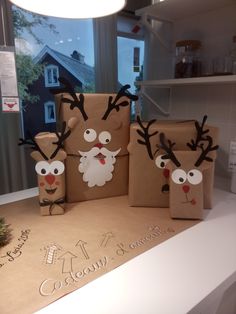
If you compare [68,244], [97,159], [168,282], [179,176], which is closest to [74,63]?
[97,159]

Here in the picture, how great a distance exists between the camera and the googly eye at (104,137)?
0.99m

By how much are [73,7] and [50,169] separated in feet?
1.71

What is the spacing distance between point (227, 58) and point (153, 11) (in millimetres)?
448

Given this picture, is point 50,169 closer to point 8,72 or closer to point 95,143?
point 95,143

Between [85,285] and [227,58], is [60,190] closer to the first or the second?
[85,285]

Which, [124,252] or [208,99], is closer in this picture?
[124,252]

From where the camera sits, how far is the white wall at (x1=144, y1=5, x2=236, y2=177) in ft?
4.05

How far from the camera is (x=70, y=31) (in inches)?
72.6

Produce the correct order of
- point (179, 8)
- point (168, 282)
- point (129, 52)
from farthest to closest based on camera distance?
point (129, 52), point (179, 8), point (168, 282)

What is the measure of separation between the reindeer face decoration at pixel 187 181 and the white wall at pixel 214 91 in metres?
0.52

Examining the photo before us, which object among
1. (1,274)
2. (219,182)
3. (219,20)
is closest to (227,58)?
(219,20)

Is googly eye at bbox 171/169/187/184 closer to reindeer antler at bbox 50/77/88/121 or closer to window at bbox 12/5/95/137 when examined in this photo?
reindeer antler at bbox 50/77/88/121

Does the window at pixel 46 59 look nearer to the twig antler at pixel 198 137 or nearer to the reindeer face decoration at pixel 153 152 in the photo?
the reindeer face decoration at pixel 153 152

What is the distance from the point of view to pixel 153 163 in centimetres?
94
